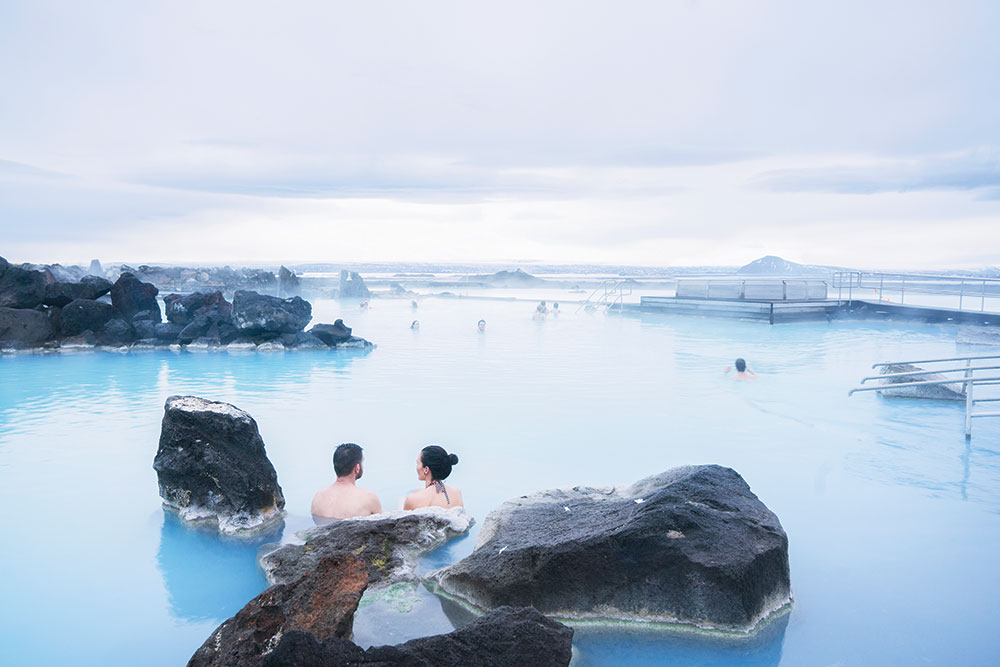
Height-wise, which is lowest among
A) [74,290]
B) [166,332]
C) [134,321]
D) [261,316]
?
[166,332]

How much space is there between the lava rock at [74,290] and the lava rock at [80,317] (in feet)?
1.28

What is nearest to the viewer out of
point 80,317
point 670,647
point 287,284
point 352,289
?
point 670,647

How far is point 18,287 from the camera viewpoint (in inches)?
640

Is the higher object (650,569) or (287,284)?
(287,284)

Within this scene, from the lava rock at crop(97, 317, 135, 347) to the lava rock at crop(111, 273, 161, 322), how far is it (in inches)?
33.8

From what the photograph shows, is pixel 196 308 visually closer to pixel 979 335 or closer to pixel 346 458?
pixel 346 458

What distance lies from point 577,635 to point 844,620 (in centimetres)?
169

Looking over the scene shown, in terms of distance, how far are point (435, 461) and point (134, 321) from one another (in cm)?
1465

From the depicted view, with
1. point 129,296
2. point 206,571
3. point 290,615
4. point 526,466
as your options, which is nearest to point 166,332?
point 129,296

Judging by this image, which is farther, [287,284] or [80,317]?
[287,284]

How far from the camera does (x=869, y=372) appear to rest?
1355cm

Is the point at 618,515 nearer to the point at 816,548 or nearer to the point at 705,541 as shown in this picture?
the point at 705,541

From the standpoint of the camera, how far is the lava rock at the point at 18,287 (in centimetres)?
1619

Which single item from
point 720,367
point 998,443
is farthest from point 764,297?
point 998,443
